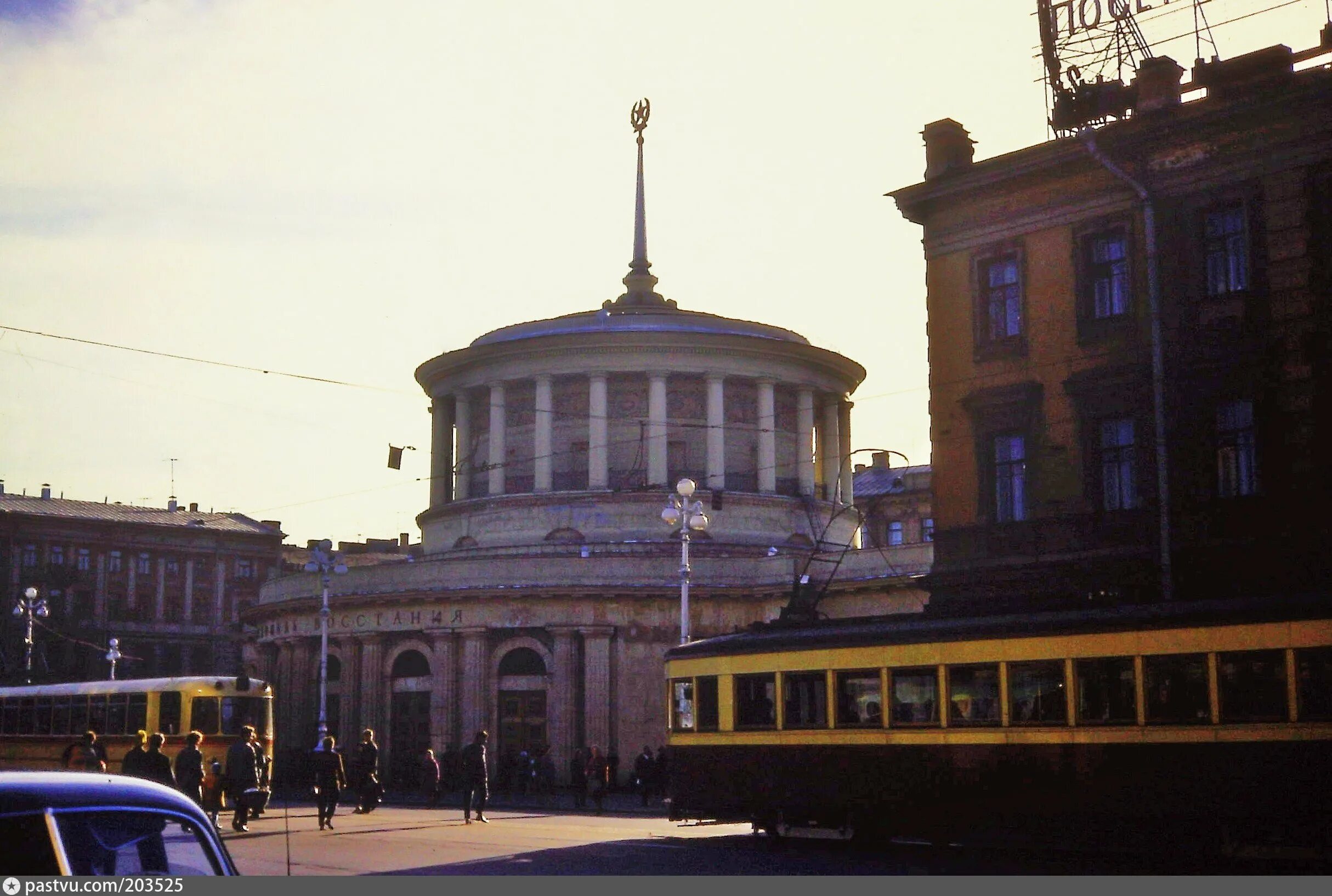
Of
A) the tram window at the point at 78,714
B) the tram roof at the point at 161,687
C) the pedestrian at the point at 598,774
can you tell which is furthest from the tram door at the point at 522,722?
the tram window at the point at 78,714

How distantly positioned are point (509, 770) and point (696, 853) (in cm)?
2936

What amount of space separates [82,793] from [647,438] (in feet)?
171

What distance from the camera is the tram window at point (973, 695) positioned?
2031cm

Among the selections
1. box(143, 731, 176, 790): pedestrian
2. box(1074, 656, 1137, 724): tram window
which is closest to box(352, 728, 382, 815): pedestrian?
box(143, 731, 176, 790): pedestrian

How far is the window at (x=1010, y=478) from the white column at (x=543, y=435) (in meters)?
27.6

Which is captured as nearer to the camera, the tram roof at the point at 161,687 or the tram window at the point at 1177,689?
the tram window at the point at 1177,689

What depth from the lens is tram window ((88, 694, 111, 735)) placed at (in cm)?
3681

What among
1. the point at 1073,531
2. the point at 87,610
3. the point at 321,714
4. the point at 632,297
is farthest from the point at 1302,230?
the point at 87,610

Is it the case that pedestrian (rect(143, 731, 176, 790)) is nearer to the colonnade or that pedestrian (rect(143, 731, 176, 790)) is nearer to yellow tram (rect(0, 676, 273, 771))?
yellow tram (rect(0, 676, 273, 771))

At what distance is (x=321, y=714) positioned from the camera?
5075 centimetres

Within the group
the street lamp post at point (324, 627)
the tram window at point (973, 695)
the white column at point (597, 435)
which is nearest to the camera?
the tram window at point (973, 695)

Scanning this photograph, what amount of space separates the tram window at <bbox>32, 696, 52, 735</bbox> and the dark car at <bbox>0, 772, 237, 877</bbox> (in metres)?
33.4

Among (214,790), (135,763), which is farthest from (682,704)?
(214,790)

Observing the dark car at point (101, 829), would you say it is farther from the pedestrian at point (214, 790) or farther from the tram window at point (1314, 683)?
the pedestrian at point (214, 790)
